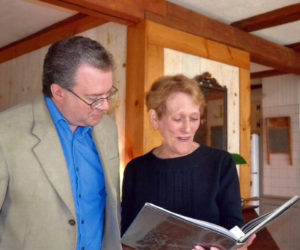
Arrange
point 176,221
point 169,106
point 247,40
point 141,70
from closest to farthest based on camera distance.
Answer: point 176,221, point 169,106, point 141,70, point 247,40

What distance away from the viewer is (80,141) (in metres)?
1.56

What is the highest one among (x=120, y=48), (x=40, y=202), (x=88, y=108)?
(x=120, y=48)

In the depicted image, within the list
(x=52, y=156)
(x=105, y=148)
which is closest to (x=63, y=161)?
(x=52, y=156)

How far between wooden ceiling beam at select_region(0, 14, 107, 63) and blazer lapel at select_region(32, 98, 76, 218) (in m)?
2.63

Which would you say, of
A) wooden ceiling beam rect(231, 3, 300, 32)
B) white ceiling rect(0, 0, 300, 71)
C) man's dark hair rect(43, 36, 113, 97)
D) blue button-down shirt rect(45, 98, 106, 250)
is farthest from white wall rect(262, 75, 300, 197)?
man's dark hair rect(43, 36, 113, 97)

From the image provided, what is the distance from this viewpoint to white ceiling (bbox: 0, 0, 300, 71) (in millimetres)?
3740

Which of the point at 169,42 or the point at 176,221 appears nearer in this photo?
the point at 176,221

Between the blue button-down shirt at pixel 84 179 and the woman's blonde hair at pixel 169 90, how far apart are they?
0.39 m

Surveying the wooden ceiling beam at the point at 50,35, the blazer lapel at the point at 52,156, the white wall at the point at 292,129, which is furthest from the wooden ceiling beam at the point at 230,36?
the blazer lapel at the point at 52,156

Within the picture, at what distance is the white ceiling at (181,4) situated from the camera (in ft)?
12.3

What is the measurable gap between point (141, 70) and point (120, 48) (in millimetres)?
408

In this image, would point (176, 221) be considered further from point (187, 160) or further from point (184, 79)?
point (184, 79)

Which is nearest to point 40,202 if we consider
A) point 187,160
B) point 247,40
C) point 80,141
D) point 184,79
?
point 80,141

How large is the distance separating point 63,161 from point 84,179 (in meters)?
0.15
